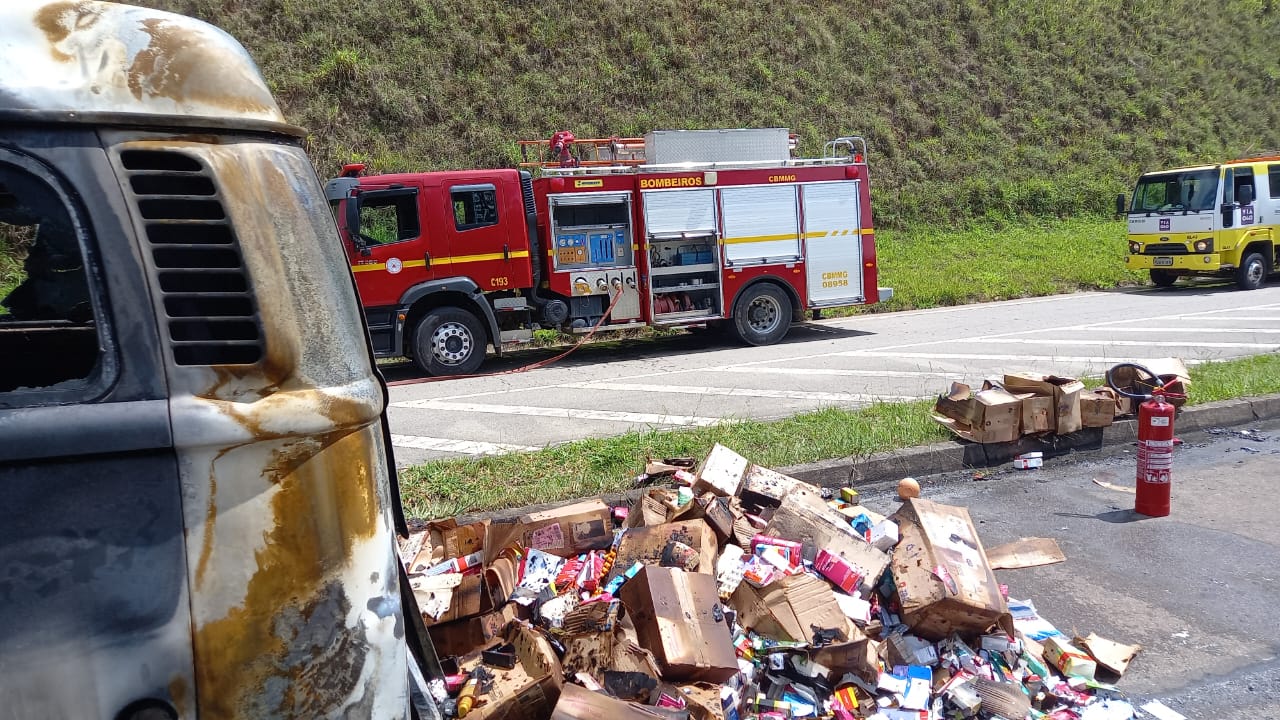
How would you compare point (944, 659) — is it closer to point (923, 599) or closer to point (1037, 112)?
point (923, 599)

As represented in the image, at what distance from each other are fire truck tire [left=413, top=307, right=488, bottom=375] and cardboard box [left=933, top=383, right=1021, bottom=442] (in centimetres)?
653

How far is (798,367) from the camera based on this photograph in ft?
36.7

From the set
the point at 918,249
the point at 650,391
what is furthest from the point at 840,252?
the point at 918,249

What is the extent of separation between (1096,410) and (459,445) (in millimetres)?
5117

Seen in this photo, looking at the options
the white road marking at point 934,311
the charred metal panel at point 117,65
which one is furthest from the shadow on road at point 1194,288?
the charred metal panel at point 117,65

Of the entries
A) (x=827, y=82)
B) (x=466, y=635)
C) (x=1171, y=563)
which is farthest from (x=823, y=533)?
(x=827, y=82)

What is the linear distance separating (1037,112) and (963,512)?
84.6ft

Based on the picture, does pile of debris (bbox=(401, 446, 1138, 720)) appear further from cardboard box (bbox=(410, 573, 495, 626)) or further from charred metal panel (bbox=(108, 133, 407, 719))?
charred metal panel (bbox=(108, 133, 407, 719))

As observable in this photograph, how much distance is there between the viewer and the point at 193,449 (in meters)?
1.75

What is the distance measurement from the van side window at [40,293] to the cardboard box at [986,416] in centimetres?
615

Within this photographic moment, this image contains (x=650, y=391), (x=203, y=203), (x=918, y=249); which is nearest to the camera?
(x=203, y=203)

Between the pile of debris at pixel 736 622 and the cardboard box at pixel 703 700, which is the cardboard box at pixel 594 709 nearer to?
the pile of debris at pixel 736 622

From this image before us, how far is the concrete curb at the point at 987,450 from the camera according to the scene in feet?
21.0

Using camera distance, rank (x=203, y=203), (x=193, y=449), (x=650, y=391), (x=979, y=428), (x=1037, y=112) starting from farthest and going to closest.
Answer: (x=1037, y=112) → (x=650, y=391) → (x=979, y=428) → (x=203, y=203) → (x=193, y=449)
